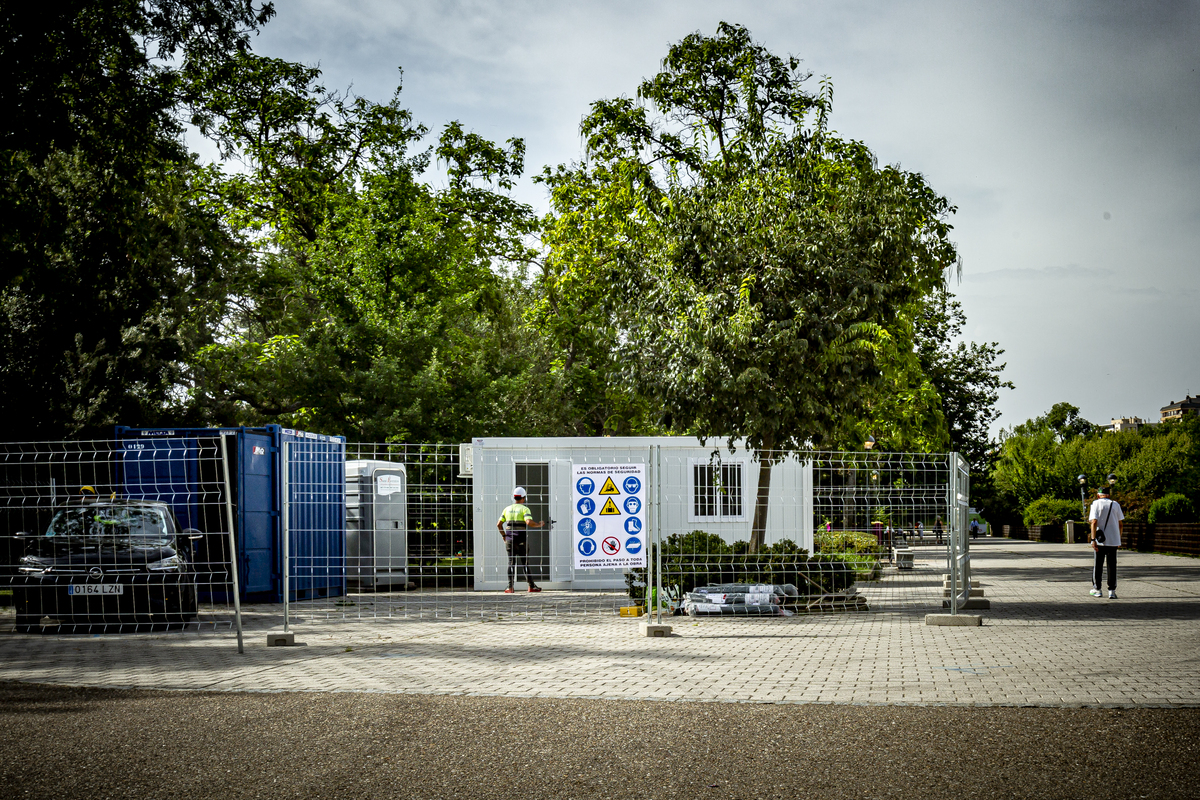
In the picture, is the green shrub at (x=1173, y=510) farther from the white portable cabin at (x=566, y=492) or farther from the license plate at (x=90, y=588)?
the license plate at (x=90, y=588)

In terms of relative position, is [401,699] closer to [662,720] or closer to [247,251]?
[662,720]

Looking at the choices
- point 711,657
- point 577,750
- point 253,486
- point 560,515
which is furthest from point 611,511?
point 560,515

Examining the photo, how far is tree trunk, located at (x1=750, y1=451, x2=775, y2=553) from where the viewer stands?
13.2 meters

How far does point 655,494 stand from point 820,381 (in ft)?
17.1

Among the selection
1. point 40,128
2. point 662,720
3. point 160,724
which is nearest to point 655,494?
point 662,720

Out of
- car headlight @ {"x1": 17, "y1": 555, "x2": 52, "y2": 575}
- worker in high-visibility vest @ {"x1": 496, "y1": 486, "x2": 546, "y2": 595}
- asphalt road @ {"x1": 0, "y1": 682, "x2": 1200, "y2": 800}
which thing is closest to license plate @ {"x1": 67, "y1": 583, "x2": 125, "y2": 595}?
car headlight @ {"x1": 17, "y1": 555, "x2": 52, "y2": 575}

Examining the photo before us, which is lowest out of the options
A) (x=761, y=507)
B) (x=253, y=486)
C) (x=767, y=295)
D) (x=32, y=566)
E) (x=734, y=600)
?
(x=734, y=600)

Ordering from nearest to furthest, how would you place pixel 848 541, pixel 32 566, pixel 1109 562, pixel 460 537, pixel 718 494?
pixel 32 566
pixel 848 541
pixel 460 537
pixel 1109 562
pixel 718 494

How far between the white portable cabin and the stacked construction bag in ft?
14.0

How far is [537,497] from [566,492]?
0.55m

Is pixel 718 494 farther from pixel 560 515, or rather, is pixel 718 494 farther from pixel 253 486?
pixel 253 486

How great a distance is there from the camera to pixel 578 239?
86.4 ft

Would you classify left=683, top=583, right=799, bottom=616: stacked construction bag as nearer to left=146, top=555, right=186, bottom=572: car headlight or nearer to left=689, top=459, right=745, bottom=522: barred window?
left=689, top=459, right=745, bottom=522: barred window

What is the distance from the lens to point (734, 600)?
42.1 ft
